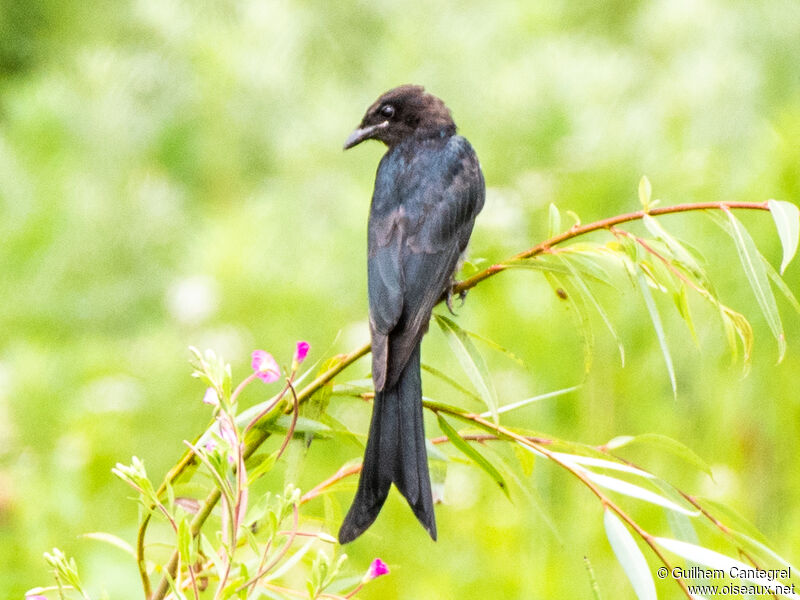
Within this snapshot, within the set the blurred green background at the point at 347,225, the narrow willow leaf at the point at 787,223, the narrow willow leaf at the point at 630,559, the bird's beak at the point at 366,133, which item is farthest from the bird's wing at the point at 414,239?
the blurred green background at the point at 347,225

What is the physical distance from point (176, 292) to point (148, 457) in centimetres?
54

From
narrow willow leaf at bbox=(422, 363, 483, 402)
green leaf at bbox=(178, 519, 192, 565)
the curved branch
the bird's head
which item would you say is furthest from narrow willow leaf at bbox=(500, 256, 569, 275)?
the bird's head

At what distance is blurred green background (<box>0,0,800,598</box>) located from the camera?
2207 millimetres

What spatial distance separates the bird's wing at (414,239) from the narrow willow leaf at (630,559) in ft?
0.83

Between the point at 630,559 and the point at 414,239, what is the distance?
2.13 feet

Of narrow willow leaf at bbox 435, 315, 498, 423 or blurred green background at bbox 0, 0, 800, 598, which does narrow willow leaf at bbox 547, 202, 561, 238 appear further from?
blurred green background at bbox 0, 0, 800, 598

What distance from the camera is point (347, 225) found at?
2855mm

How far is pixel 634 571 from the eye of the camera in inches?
33.9

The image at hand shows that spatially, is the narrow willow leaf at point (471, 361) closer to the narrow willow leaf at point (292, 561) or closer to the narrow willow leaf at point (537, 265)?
the narrow willow leaf at point (537, 265)

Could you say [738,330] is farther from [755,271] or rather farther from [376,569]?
[376,569]

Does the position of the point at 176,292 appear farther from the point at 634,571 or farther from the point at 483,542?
the point at 634,571

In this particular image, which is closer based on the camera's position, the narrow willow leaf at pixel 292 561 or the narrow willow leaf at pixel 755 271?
the narrow willow leaf at pixel 292 561

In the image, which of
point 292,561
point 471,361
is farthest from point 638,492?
point 292,561

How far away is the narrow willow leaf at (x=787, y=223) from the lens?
2.93ft
